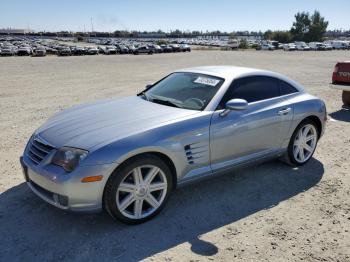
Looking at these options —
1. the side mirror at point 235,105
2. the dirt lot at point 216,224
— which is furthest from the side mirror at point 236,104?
the dirt lot at point 216,224

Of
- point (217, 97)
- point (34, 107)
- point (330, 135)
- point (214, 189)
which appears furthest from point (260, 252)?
point (34, 107)

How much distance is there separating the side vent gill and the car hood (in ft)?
1.17

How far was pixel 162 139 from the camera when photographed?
367 centimetres

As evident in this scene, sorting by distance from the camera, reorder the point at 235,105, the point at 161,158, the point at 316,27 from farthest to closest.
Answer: the point at 316,27 < the point at 235,105 < the point at 161,158

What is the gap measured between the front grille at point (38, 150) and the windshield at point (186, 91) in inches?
59.7

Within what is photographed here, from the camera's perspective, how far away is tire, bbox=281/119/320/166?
524cm

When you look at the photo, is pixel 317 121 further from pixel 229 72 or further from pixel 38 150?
pixel 38 150

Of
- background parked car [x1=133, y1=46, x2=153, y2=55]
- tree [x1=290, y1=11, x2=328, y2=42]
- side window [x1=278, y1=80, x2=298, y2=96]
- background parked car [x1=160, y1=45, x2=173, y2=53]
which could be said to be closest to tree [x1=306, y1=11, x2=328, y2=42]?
tree [x1=290, y1=11, x2=328, y2=42]

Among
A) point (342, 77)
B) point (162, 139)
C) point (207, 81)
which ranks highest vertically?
point (207, 81)

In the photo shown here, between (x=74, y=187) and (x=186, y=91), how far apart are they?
200cm

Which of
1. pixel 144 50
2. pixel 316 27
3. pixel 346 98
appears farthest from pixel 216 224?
pixel 316 27

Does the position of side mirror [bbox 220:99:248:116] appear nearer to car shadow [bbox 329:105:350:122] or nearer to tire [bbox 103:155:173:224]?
tire [bbox 103:155:173:224]

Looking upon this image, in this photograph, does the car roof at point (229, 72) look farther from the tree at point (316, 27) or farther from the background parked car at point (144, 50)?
the tree at point (316, 27)

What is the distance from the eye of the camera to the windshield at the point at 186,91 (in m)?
4.35
